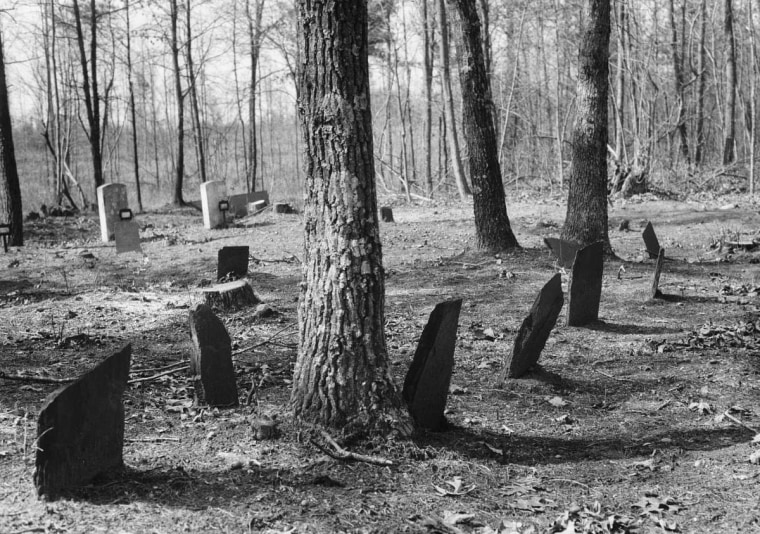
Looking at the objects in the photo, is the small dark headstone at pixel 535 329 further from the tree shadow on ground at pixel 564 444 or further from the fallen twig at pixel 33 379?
the fallen twig at pixel 33 379

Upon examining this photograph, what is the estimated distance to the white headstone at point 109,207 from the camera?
1611 centimetres

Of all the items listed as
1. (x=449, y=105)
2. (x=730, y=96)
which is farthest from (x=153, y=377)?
(x=730, y=96)

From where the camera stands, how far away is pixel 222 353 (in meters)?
4.66

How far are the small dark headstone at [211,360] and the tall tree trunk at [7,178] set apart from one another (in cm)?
1199

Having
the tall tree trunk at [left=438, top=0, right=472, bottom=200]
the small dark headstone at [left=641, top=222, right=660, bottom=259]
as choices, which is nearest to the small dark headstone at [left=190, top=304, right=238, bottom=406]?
the small dark headstone at [left=641, top=222, right=660, bottom=259]

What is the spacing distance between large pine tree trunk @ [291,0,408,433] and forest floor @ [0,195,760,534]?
0.29 m

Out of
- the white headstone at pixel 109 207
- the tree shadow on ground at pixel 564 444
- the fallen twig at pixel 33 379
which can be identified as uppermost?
the white headstone at pixel 109 207

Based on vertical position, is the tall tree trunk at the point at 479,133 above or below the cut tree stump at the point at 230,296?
above

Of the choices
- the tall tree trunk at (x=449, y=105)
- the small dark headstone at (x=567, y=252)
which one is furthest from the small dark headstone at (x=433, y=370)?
the tall tree trunk at (x=449, y=105)

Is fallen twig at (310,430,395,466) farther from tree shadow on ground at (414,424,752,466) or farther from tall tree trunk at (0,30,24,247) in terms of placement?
tall tree trunk at (0,30,24,247)

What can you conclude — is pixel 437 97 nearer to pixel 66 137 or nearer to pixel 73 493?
pixel 66 137

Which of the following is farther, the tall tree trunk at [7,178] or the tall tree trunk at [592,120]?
the tall tree trunk at [7,178]

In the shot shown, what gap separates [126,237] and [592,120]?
9144mm

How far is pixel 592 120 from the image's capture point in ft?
31.1
